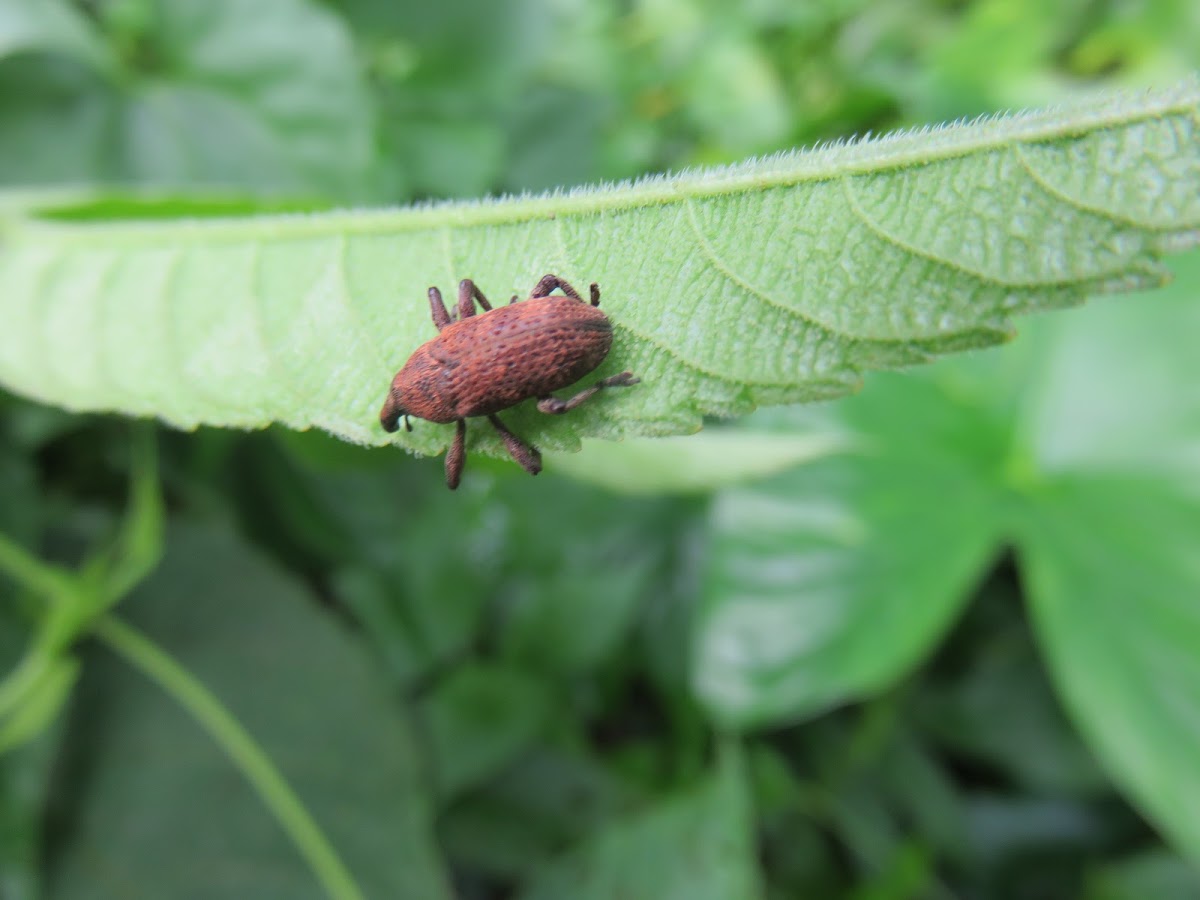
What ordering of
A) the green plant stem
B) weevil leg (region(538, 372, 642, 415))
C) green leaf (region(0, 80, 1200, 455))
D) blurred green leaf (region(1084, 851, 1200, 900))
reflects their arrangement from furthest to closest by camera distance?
blurred green leaf (region(1084, 851, 1200, 900)) < the green plant stem < weevil leg (region(538, 372, 642, 415)) < green leaf (region(0, 80, 1200, 455))

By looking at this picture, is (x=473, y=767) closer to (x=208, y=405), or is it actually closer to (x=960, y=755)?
(x=208, y=405)

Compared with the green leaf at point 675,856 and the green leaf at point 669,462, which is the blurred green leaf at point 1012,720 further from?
the green leaf at point 669,462

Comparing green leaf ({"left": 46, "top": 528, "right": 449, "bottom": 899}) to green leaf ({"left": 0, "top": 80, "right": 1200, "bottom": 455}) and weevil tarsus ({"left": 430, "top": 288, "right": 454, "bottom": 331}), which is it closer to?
green leaf ({"left": 0, "top": 80, "right": 1200, "bottom": 455})

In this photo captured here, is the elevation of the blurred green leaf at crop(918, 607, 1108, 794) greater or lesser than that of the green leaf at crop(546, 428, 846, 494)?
lesser

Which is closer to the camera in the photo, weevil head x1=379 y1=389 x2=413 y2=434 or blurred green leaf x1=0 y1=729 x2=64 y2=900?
weevil head x1=379 y1=389 x2=413 y2=434

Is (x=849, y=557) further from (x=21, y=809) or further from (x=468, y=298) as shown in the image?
(x=21, y=809)

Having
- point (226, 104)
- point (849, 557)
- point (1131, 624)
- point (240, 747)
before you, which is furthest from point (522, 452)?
point (1131, 624)

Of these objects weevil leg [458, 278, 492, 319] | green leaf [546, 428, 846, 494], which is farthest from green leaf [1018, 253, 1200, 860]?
weevil leg [458, 278, 492, 319]

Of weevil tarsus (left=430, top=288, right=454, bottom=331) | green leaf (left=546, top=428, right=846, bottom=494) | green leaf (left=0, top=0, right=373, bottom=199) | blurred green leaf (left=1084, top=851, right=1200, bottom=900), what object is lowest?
blurred green leaf (left=1084, top=851, right=1200, bottom=900)
